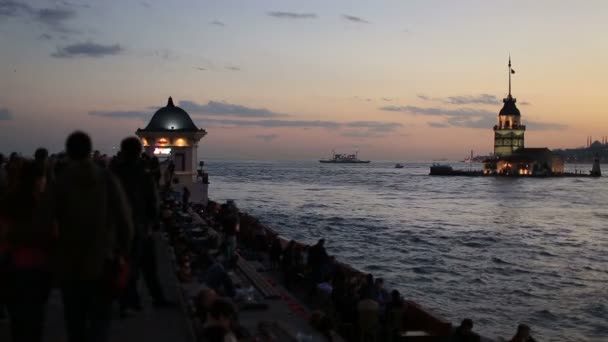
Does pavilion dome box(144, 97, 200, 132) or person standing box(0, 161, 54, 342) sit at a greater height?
pavilion dome box(144, 97, 200, 132)

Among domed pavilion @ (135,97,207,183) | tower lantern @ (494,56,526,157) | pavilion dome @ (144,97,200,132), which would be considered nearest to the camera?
domed pavilion @ (135,97,207,183)

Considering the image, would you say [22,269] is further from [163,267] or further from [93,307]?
[163,267]

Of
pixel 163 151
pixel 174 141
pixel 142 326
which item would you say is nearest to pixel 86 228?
pixel 142 326

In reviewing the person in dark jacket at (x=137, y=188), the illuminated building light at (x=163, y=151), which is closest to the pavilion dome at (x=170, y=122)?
the illuminated building light at (x=163, y=151)

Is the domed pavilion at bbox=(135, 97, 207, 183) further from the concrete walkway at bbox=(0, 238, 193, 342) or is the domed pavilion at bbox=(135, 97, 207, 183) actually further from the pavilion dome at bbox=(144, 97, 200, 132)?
the concrete walkway at bbox=(0, 238, 193, 342)

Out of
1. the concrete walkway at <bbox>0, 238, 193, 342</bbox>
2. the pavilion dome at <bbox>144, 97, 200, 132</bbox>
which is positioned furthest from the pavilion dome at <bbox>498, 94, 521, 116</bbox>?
the concrete walkway at <bbox>0, 238, 193, 342</bbox>

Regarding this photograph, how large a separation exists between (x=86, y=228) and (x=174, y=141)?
4507 centimetres

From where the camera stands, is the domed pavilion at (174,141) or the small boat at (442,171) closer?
the domed pavilion at (174,141)

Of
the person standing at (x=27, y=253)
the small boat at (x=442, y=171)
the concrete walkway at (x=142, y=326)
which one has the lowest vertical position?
the small boat at (x=442, y=171)

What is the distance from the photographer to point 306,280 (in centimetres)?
1683

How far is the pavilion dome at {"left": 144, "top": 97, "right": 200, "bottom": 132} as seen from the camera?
48344mm

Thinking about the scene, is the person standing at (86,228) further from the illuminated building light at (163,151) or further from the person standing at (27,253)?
the illuminated building light at (163,151)

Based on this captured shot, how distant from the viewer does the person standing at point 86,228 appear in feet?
12.9

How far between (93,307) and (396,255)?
107ft
